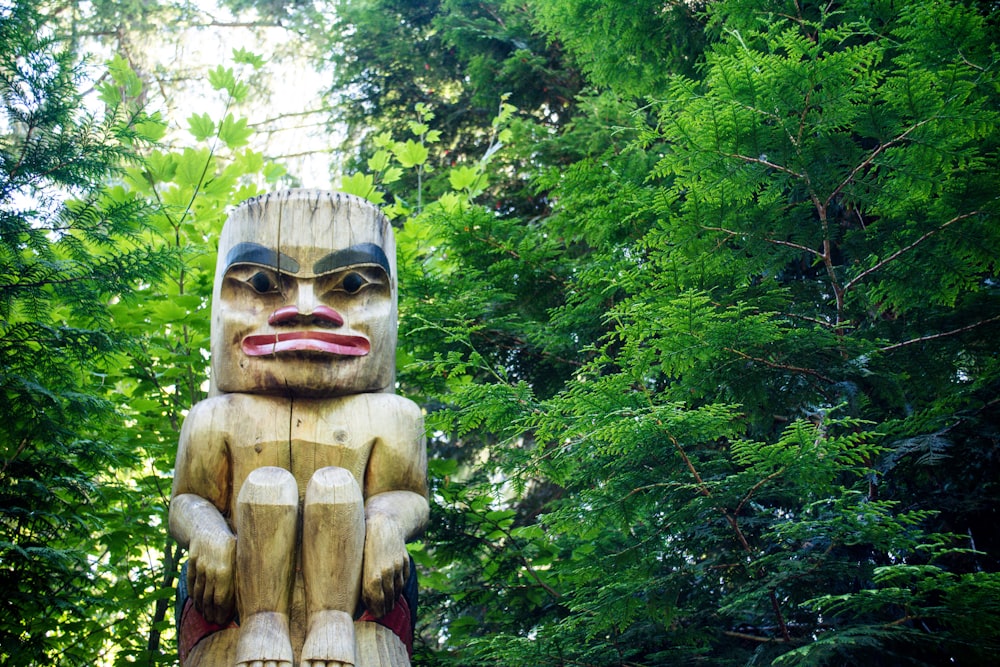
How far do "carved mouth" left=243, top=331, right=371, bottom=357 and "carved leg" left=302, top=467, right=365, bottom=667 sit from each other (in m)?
0.68

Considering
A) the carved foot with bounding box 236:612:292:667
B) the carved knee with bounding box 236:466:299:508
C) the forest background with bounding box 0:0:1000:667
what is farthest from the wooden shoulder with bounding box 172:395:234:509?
the forest background with bounding box 0:0:1000:667

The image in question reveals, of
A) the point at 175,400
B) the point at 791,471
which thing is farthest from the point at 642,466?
the point at 175,400

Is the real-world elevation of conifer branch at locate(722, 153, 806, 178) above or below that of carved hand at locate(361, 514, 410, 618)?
above

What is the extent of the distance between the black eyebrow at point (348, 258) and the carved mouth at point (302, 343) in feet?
1.05

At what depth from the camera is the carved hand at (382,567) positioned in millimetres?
3590

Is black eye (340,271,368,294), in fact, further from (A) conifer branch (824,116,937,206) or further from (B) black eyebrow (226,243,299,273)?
(A) conifer branch (824,116,937,206)

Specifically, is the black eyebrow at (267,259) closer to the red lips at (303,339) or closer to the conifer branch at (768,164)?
the red lips at (303,339)

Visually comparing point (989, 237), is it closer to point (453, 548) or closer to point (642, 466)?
point (642, 466)

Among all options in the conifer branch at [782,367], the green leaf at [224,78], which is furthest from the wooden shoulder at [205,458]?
the green leaf at [224,78]

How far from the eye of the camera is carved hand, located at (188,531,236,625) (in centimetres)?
349

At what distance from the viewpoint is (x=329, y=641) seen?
3365 millimetres

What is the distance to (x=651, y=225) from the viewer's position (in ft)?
18.6

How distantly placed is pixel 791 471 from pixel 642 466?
795mm

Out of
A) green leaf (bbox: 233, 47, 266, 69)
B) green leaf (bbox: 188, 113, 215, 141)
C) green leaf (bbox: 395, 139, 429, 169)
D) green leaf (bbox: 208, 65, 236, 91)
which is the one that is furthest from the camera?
green leaf (bbox: 395, 139, 429, 169)
